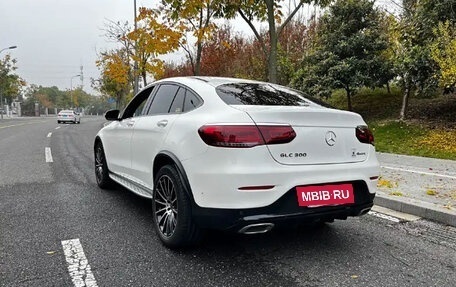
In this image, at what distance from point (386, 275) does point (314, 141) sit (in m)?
1.18

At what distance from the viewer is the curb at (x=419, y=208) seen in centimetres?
427

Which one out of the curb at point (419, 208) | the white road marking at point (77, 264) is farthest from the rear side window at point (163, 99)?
the curb at point (419, 208)

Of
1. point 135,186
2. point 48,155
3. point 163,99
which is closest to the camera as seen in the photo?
point 163,99

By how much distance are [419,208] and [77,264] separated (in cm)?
384

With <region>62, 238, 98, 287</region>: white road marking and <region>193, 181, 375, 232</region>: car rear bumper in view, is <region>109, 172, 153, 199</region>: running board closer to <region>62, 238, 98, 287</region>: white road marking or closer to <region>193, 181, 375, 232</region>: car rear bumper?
<region>62, 238, 98, 287</region>: white road marking

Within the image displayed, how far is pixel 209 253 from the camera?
3277 mm

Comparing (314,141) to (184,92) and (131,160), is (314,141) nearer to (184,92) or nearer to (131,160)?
(184,92)

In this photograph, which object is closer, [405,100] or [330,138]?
[330,138]

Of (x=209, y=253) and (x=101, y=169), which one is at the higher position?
(x=101, y=169)

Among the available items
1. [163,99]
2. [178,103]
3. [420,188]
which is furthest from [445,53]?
[178,103]

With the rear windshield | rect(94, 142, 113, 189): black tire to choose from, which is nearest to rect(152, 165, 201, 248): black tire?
the rear windshield

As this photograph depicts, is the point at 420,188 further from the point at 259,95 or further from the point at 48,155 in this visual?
the point at 48,155

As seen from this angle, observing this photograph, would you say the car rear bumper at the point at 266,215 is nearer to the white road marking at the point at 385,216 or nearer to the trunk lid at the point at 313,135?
the trunk lid at the point at 313,135

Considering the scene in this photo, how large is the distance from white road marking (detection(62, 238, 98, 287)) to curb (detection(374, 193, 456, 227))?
3736 mm
